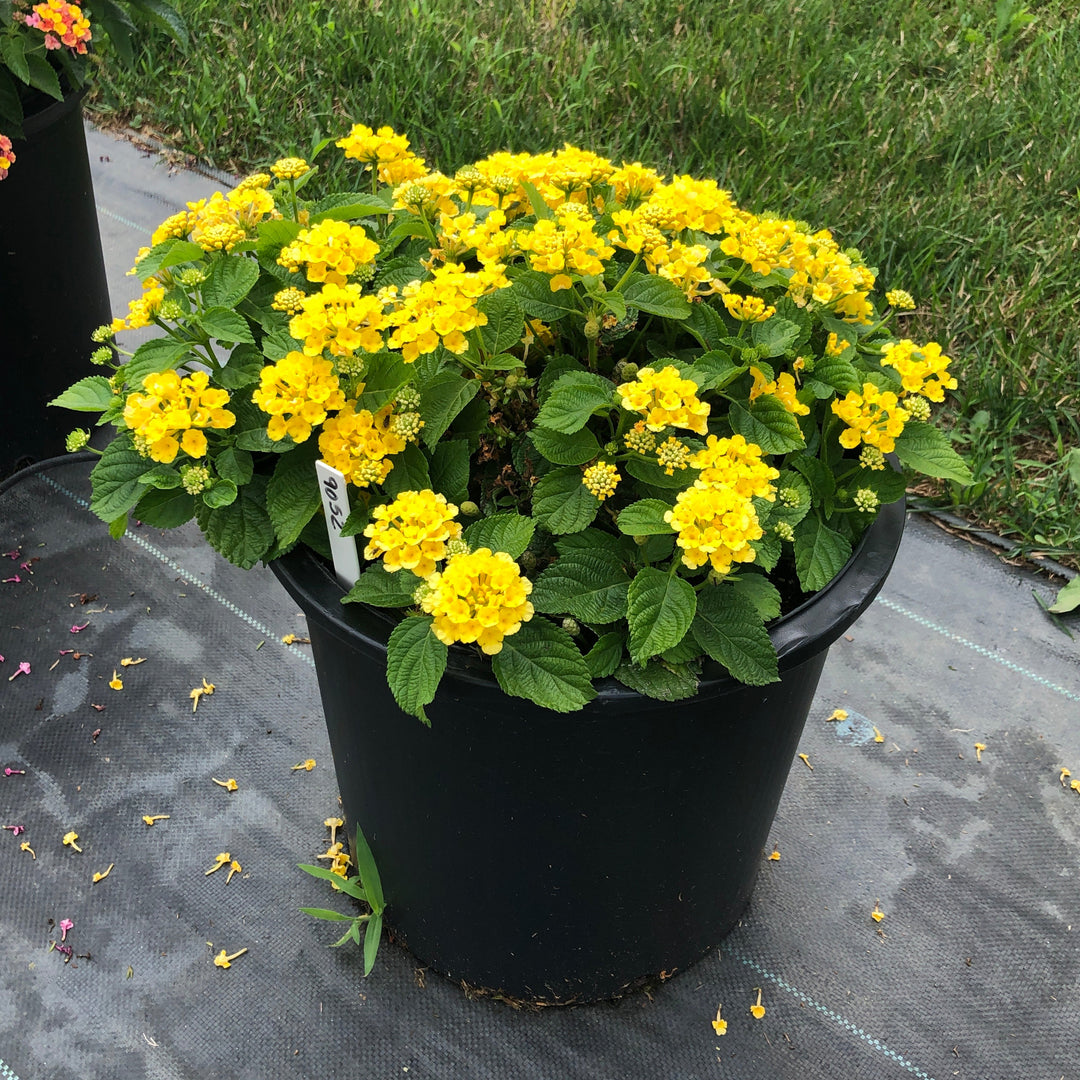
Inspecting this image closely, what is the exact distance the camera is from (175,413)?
957 mm

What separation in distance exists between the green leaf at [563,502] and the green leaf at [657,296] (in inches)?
7.3

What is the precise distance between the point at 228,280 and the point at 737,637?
2.07 ft

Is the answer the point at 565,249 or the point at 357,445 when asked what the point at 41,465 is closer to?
the point at 357,445

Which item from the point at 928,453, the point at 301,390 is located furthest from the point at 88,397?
the point at 928,453

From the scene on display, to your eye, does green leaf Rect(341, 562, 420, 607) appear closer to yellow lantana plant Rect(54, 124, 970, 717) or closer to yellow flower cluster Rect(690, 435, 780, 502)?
yellow lantana plant Rect(54, 124, 970, 717)

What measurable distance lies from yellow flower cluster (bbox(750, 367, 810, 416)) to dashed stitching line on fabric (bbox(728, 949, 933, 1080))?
2.85 feet

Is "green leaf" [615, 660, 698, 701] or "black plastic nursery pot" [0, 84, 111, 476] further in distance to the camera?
"black plastic nursery pot" [0, 84, 111, 476]

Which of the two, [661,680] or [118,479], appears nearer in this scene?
[661,680]

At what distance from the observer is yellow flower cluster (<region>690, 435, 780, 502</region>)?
0.90m

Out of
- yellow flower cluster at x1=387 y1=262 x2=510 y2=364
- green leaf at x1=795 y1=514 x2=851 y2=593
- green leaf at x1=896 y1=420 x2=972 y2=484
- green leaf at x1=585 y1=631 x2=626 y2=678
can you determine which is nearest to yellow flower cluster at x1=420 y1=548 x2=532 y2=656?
green leaf at x1=585 y1=631 x2=626 y2=678

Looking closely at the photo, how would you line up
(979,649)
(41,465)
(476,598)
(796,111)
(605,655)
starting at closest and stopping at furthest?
(476,598)
(605,655)
(979,649)
(41,465)
(796,111)

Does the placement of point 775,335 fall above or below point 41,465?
above

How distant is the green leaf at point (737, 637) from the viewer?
93 cm

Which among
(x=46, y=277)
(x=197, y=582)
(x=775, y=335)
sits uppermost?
(x=775, y=335)
